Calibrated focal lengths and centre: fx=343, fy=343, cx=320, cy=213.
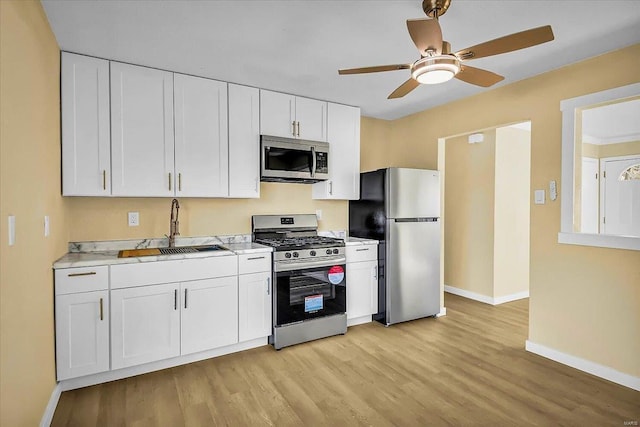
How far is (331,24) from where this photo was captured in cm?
223

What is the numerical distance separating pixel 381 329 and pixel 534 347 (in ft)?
4.59

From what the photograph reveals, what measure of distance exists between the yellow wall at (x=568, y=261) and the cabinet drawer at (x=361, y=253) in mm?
1506

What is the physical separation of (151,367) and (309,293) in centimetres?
143

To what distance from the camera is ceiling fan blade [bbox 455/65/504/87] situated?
208 cm

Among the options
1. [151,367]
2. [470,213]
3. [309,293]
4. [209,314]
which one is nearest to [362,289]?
[309,293]

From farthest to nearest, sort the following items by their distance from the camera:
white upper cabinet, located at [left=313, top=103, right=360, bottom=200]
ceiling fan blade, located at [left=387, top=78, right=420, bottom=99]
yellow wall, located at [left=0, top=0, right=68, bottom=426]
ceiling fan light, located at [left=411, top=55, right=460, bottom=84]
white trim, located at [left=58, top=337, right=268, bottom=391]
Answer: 1. white upper cabinet, located at [left=313, top=103, right=360, bottom=200]
2. white trim, located at [left=58, top=337, right=268, bottom=391]
3. ceiling fan blade, located at [left=387, top=78, right=420, bottom=99]
4. ceiling fan light, located at [left=411, top=55, right=460, bottom=84]
5. yellow wall, located at [left=0, top=0, right=68, bottom=426]

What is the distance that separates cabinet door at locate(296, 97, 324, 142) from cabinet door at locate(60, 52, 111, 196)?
173 cm

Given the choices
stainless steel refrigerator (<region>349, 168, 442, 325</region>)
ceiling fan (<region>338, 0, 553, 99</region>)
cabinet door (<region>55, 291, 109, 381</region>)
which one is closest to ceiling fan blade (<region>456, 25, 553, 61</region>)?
ceiling fan (<region>338, 0, 553, 99</region>)

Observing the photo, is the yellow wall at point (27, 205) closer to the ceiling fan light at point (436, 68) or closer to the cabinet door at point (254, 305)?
the cabinet door at point (254, 305)

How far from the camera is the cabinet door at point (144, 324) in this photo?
2.50 metres

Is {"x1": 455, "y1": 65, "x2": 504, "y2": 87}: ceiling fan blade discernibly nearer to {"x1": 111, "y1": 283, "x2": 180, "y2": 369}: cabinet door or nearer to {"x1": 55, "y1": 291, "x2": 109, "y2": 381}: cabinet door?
{"x1": 111, "y1": 283, "x2": 180, "y2": 369}: cabinet door

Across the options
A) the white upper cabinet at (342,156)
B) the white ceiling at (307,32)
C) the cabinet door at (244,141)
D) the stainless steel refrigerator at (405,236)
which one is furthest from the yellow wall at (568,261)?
the cabinet door at (244,141)

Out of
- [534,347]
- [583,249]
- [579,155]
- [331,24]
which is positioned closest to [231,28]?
[331,24]

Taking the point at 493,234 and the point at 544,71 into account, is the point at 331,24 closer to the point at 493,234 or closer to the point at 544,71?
the point at 544,71
